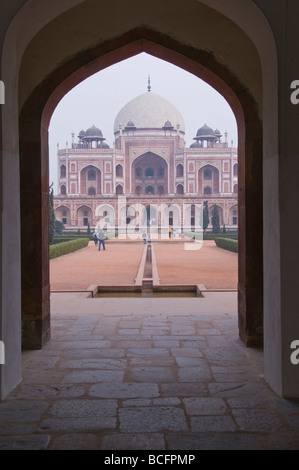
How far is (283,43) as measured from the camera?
7.70ft

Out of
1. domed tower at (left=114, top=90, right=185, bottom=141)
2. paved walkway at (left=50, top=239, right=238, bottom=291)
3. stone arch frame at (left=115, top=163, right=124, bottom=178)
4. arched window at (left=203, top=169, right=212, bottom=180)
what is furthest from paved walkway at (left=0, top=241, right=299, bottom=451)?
domed tower at (left=114, top=90, right=185, bottom=141)

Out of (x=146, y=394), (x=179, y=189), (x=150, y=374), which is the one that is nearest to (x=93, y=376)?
(x=150, y=374)

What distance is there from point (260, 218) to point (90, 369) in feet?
5.40

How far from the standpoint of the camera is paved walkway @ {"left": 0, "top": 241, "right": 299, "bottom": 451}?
1.90 m

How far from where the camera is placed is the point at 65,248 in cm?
1451

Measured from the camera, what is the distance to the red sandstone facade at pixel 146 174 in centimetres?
3316

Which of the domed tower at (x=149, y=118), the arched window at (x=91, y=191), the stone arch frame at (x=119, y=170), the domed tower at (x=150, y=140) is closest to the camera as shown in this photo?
the domed tower at (x=150, y=140)

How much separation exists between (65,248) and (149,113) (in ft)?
84.9

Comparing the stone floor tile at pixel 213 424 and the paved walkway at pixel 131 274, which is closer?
the stone floor tile at pixel 213 424

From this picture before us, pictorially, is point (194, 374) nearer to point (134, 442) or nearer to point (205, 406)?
point (205, 406)

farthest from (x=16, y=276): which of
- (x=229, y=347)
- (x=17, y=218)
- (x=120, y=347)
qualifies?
(x=229, y=347)

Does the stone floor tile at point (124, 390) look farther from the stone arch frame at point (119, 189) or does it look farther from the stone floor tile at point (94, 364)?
the stone arch frame at point (119, 189)

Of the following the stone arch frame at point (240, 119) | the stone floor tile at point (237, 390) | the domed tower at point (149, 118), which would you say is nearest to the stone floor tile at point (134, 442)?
the stone floor tile at point (237, 390)
